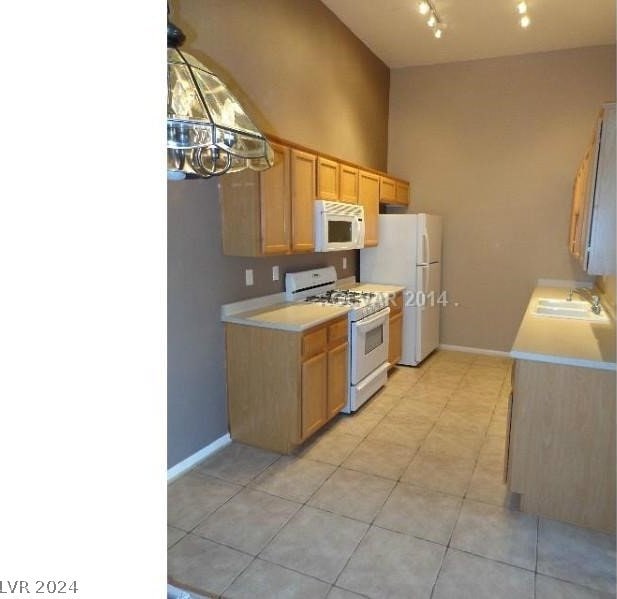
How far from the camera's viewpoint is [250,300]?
3432 millimetres

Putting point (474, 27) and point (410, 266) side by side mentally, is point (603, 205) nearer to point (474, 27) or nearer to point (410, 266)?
point (410, 266)

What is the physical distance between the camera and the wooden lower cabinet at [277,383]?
9.96 feet

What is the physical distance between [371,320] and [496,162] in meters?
2.68

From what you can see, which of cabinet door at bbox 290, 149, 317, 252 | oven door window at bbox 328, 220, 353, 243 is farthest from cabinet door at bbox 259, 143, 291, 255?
oven door window at bbox 328, 220, 353, 243

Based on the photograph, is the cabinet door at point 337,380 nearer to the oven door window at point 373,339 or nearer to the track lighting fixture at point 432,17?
the oven door window at point 373,339

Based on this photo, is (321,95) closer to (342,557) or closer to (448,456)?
(448,456)

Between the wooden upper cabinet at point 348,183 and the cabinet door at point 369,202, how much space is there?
0.08 metres

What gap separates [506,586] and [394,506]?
0.69m

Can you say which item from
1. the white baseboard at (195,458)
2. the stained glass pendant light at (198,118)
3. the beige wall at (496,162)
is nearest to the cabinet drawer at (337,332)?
the white baseboard at (195,458)

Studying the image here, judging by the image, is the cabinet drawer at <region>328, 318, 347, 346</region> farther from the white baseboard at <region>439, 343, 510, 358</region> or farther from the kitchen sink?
the white baseboard at <region>439, 343, 510, 358</region>

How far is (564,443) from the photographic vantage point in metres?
2.37

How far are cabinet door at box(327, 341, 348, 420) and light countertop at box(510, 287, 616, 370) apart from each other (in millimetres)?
1253

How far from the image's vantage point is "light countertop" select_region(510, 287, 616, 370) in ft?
7.63
